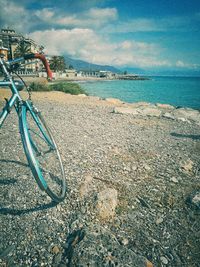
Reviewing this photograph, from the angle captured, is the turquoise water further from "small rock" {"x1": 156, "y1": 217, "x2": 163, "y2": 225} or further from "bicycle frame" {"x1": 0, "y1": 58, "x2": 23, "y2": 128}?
"bicycle frame" {"x1": 0, "y1": 58, "x2": 23, "y2": 128}

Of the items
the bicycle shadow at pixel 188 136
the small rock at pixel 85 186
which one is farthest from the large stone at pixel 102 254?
the bicycle shadow at pixel 188 136

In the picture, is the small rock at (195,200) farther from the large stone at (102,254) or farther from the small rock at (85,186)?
the small rock at (85,186)

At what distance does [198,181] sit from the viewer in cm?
480

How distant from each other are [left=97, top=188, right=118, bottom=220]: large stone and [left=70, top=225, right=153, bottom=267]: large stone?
0.56 metres

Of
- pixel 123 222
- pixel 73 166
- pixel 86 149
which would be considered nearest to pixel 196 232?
pixel 123 222

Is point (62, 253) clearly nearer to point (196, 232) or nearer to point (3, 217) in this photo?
point (3, 217)

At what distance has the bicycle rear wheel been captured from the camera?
2756 millimetres

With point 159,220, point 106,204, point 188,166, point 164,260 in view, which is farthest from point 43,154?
point 188,166

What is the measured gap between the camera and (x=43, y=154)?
13.5ft

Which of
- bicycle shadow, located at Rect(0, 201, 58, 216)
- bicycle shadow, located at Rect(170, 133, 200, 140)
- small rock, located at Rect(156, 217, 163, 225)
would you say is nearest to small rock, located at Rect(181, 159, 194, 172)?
small rock, located at Rect(156, 217, 163, 225)

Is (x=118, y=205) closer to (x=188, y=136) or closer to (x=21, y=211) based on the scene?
(x=21, y=211)

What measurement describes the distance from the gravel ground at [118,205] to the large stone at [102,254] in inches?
3.5

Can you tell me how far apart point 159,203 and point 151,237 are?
966 millimetres

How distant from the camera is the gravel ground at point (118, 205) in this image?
2805 mm
